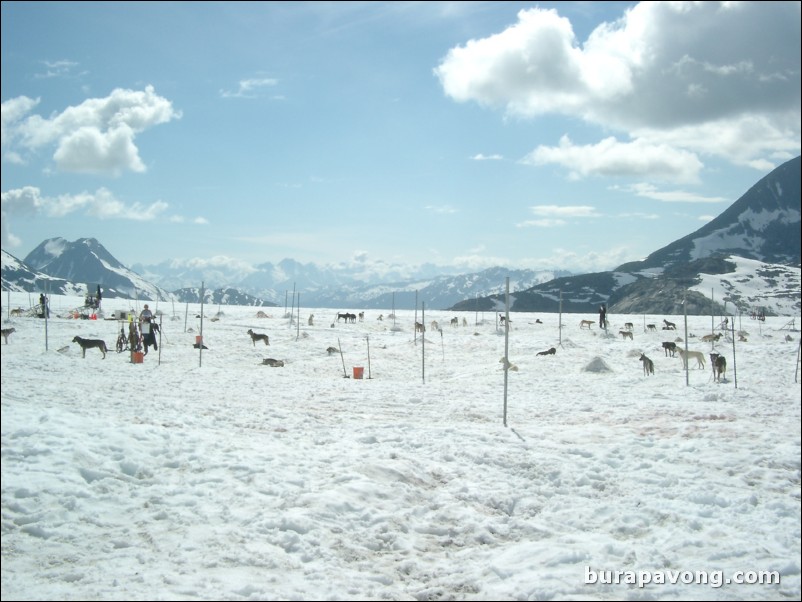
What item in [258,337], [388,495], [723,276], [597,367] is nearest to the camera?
[388,495]

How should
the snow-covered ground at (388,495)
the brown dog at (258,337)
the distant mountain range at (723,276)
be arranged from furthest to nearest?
the distant mountain range at (723,276) < the brown dog at (258,337) < the snow-covered ground at (388,495)

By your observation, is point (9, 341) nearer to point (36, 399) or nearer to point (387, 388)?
point (36, 399)

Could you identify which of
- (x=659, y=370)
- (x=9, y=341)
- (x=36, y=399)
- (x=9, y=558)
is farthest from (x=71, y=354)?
(x=659, y=370)

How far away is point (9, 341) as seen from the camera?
84.4 feet

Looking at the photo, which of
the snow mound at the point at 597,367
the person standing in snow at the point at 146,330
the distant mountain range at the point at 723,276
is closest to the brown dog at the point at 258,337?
the person standing in snow at the point at 146,330

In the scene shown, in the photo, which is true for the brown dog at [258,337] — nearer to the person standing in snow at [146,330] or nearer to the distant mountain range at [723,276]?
the person standing in snow at [146,330]

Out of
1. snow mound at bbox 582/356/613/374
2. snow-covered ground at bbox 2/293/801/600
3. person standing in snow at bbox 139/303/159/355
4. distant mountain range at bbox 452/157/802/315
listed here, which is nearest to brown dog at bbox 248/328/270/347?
person standing in snow at bbox 139/303/159/355

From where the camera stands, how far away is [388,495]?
905 centimetres

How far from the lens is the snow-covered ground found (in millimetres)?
6617

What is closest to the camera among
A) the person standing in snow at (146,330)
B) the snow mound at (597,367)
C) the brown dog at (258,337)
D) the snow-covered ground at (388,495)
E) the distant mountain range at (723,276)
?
the snow-covered ground at (388,495)

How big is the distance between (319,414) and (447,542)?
24.4 feet

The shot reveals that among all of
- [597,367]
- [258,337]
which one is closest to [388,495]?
[597,367]

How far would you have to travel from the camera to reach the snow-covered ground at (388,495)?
6617 millimetres

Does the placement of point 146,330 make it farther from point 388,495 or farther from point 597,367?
point 597,367
